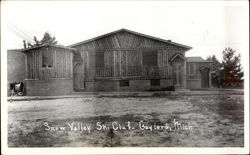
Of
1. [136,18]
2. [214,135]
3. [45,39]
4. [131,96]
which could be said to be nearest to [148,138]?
[131,96]

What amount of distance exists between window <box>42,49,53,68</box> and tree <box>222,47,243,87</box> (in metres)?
1.87

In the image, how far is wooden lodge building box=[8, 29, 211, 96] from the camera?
286cm

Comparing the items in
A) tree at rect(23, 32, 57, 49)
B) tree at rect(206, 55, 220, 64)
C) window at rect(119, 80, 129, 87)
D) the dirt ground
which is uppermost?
tree at rect(23, 32, 57, 49)

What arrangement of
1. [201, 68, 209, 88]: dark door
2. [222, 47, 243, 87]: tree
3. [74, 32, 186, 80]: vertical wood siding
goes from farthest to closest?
[74, 32, 186, 80]: vertical wood siding → [201, 68, 209, 88]: dark door → [222, 47, 243, 87]: tree

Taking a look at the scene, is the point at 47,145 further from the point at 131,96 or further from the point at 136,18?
the point at 136,18

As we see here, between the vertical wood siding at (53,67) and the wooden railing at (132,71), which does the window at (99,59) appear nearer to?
the wooden railing at (132,71)

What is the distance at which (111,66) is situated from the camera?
9.75 ft

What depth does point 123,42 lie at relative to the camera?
9.70ft

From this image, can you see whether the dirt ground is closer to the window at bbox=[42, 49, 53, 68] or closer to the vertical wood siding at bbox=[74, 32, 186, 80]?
the vertical wood siding at bbox=[74, 32, 186, 80]

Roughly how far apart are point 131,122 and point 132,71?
575 mm

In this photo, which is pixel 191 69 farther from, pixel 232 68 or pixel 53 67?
pixel 53 67

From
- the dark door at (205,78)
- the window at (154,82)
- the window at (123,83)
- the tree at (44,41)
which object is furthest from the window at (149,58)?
the tree at (44,41)

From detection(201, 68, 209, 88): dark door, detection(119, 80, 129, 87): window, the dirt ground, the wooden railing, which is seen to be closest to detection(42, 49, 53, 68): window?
the dirt ground

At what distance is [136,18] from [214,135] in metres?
1.48
